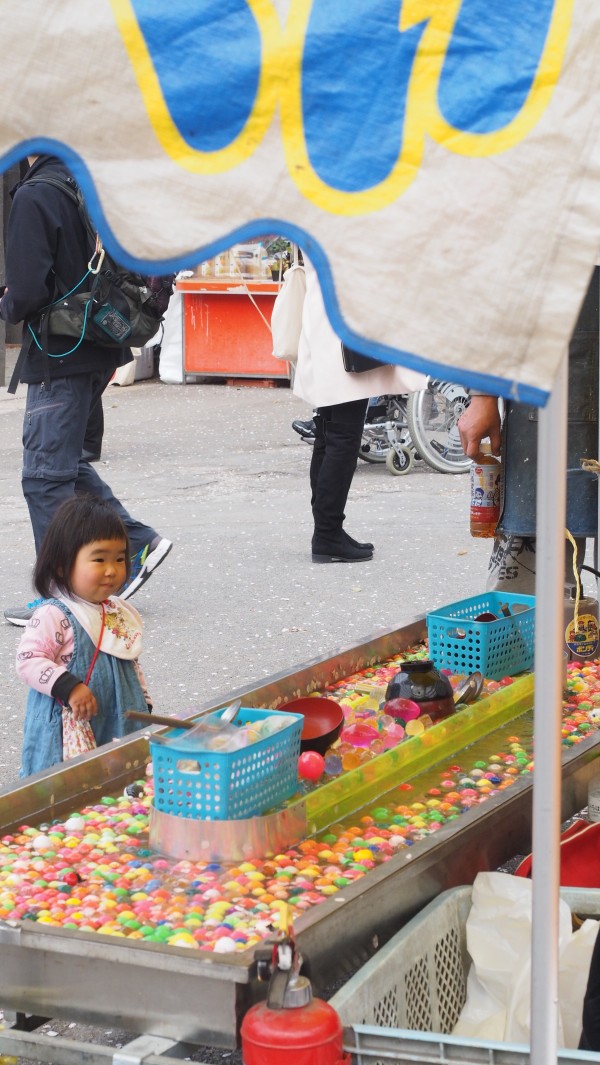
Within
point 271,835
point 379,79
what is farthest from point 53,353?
point 379,79

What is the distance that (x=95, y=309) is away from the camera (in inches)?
223

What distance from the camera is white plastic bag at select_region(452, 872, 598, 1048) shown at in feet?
8.14

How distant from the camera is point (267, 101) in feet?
6.25

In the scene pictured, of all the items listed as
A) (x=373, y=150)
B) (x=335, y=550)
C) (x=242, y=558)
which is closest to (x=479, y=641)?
(x=373, y=150)

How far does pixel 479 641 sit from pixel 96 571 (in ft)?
3.72

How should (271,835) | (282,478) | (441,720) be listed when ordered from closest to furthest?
1. (271,835)
2. (441,720)
3. (282,478)

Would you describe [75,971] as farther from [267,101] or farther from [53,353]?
[53,353]

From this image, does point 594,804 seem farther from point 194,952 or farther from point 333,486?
point 333,486

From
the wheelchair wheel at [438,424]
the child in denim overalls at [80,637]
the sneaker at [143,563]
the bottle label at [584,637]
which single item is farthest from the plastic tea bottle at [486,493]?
the wheelchair wheel at [438,424]

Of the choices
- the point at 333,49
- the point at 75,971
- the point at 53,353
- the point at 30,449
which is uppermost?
the point at 333,49

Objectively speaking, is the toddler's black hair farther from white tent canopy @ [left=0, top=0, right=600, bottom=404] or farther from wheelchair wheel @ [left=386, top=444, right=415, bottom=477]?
wheelchair wheel @ [left=386, top=444, right=415, bottom=477]

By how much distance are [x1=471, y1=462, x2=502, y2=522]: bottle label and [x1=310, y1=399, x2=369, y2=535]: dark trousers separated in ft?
7.81

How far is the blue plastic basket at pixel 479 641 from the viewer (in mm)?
4066

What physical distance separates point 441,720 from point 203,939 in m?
1.28
